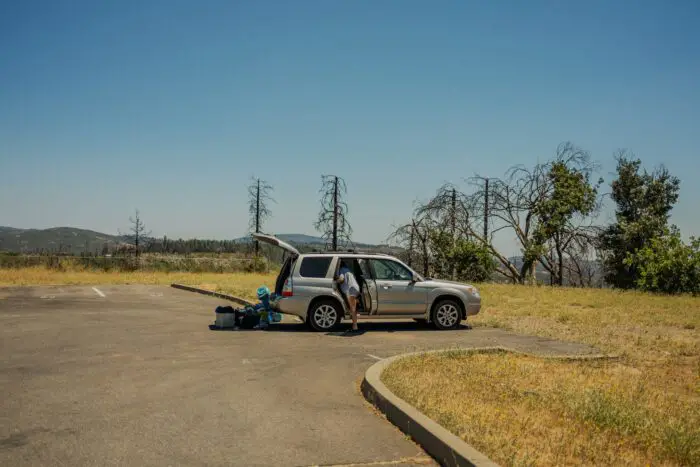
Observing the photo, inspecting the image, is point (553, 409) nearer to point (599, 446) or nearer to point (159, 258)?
point (599, 446)

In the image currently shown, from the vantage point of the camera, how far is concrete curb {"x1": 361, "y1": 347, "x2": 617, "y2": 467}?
5.21 m

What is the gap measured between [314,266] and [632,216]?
117 feet

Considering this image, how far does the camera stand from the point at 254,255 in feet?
162

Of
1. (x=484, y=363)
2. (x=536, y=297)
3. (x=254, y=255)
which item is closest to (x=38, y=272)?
(x=254, y=255)

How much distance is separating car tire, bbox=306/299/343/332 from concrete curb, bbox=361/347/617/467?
5755 mm

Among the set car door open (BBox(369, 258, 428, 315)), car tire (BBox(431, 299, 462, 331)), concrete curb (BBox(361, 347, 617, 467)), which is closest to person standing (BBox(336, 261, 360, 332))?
car door open (BBox(369, 258, 428, 315))

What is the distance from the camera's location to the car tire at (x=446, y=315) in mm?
15422

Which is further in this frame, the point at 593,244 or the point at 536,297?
the point at 593,244

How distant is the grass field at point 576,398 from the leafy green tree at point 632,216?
2766cm

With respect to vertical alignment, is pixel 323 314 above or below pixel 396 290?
below

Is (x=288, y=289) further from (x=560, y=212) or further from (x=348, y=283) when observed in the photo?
(x=560, y=212)

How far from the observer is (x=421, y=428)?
A: 608 centimetres

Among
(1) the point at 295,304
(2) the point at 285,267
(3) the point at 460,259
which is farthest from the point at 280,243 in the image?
(3) the point at 460,259

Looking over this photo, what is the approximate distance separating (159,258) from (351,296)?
3648 cm
